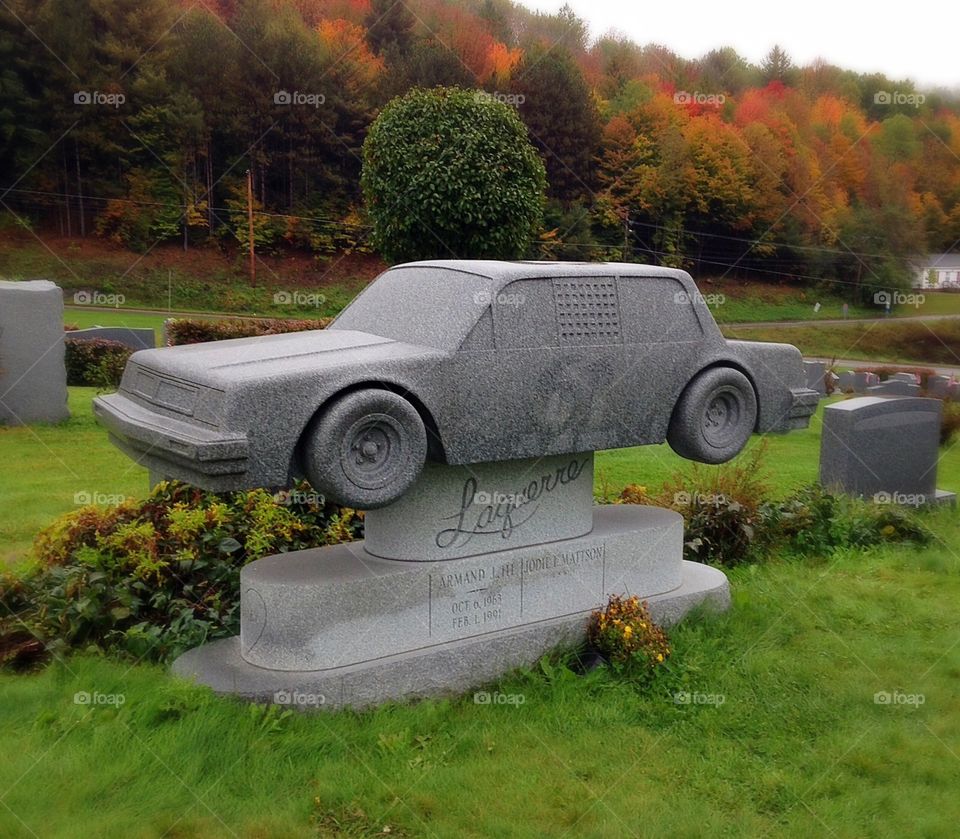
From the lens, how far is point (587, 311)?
5.86 metres

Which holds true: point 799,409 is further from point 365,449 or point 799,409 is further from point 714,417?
point 365,449

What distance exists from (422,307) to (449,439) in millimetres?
890

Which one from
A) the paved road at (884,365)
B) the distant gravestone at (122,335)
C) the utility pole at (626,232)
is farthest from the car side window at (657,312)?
the utility pole at (626,232)

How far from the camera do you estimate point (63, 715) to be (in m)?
4.94

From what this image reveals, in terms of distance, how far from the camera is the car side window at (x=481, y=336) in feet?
A: 17.5

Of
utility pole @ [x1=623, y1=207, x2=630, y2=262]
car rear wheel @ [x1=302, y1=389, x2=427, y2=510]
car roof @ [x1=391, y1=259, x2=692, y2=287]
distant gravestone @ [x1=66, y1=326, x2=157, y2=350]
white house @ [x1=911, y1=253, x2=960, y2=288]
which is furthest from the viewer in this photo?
utility pole @ [x1=623, y1=207, x2=630, y2=262]

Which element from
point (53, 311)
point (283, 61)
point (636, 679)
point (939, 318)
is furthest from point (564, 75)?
point (636, 679)

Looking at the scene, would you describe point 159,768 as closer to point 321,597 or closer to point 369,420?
point 321,597

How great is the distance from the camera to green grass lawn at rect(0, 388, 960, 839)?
14.3 ft

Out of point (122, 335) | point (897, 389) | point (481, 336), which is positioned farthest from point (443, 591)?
point (897, 389)

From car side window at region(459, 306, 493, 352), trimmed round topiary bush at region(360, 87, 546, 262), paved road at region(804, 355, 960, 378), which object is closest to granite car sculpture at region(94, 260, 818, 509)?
car side window at region(459, 306, 493, 352)

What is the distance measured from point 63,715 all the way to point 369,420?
231cm

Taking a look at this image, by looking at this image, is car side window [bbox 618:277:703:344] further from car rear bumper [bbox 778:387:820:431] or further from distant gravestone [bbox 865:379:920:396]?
distant gravestone [bbox 865:379:920:396]

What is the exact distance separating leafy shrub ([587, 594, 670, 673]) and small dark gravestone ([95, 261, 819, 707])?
18cm
